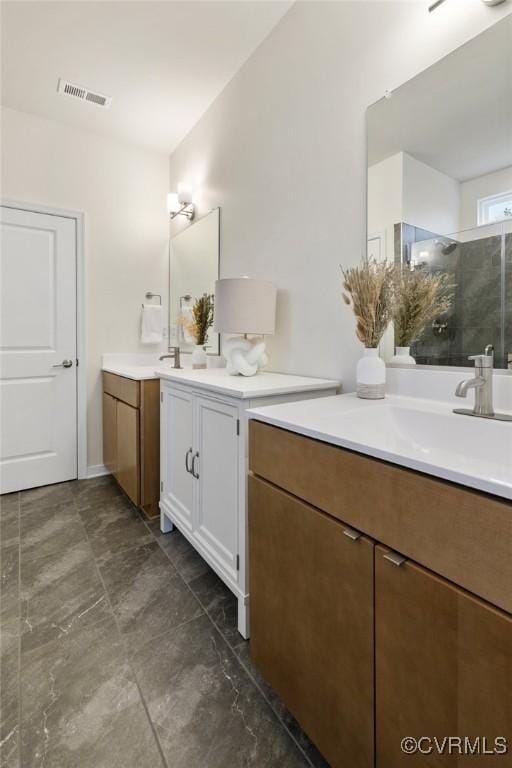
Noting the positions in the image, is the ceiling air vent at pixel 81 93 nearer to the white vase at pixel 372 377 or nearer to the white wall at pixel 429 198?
the white wall at pixel 429 198

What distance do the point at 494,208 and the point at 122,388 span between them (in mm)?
2162

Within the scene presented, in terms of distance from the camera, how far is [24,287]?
2643mm

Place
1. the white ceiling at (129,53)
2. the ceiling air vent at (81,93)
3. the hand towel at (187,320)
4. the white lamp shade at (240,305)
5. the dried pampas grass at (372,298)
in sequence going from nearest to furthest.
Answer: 1. the dried pampas grass at (372,298)
2. the white lamp shade at (240,305)
3. the white ceiling at (129,53)
4. the ceiling air vent at (81,93)
5. the hand towel at (187,320)

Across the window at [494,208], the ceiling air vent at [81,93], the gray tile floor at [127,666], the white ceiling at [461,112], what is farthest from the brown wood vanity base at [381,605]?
the ceiling air vent at [81,93]

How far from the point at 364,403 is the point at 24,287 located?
259 cm

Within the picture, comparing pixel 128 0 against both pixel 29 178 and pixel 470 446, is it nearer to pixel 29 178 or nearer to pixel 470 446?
pixel 29 178

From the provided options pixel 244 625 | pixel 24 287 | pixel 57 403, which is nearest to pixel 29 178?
pixel 24 287

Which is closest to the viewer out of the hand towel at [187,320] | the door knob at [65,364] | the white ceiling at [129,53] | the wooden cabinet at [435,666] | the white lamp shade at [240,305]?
the wooden cabinet at [435,666]

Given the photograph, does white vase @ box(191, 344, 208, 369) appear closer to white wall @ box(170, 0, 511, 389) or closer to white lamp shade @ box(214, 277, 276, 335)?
white wall @ box(170, 0, 511, 389)

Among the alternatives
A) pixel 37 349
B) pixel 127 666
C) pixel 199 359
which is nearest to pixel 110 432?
pixel 37 349

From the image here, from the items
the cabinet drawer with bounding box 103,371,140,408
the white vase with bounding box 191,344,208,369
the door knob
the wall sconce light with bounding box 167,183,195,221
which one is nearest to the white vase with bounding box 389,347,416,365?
the white vase with bounding box 191,344,208,369

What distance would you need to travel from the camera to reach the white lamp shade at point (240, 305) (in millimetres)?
1710

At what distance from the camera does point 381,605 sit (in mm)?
706

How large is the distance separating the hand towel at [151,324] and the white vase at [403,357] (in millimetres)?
2274
